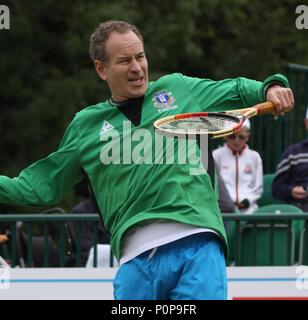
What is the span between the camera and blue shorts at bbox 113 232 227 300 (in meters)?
6.11

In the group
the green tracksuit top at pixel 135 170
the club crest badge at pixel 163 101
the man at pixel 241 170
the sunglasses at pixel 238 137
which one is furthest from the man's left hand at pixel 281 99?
the sunglasses at pixel 238 137

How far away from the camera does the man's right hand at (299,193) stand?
33.3 feet

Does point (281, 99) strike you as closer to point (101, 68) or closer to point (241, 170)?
point (101, 68)

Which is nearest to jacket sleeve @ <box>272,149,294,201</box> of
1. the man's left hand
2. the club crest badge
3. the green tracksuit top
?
the green tracksuit top

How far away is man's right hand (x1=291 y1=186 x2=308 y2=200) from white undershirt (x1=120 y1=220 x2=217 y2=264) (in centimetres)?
Answer: 400

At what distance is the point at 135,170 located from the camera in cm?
631

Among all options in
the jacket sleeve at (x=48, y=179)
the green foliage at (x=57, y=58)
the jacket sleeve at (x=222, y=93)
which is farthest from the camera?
the green foliage at (x=57, y=58)

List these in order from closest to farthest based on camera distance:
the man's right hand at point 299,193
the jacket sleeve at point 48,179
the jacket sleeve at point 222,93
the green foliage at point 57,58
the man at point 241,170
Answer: the jacket sleeve at point 222,93, the jacket sleeve at point 48,179, the man's right hand at point 299,193, the man at point 241,170, the green foliage at point 57,58

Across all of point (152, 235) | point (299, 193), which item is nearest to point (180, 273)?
point (152, 235)

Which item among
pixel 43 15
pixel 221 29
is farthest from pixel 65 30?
pixel 221 29

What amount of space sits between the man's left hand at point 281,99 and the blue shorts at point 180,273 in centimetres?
73

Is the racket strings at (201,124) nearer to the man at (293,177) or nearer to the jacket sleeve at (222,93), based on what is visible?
the jacket sleeve at (222,93)

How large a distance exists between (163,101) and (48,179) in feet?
2.63

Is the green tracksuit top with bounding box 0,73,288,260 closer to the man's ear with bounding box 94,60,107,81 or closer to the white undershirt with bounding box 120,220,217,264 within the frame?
the white undershirt with bounding box 120,220,217,264
